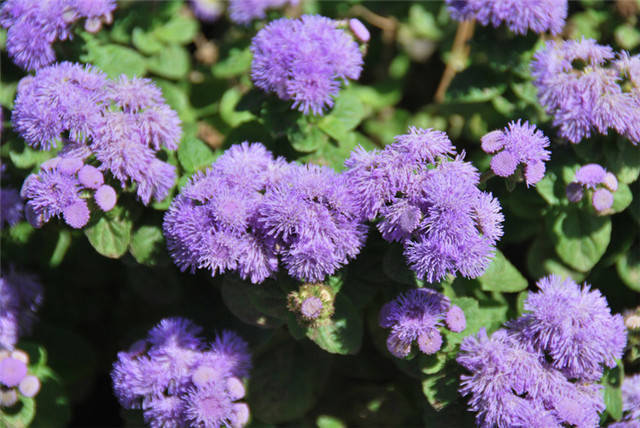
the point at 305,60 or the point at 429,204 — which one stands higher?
the point at 305,60

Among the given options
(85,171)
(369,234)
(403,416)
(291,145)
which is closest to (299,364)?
(403,416)

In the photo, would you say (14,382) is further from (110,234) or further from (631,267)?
(631,267)

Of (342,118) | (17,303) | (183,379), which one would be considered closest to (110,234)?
(183,379)

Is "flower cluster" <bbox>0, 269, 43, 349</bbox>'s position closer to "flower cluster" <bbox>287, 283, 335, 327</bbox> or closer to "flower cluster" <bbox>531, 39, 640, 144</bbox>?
"flower cluster" <bbox>287, 283, 335, 327</bbox>

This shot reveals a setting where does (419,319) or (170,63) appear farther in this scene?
(170,63)

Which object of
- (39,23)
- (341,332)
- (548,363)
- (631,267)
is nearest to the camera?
(548,363)

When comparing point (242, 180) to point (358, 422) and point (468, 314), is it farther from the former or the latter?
point (358, 422)

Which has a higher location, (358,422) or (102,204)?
(102,204)
